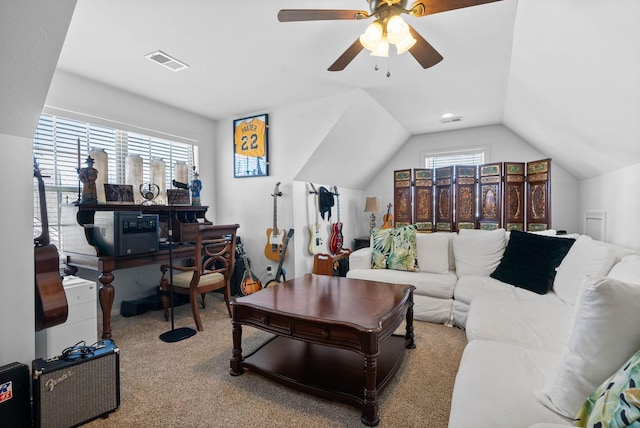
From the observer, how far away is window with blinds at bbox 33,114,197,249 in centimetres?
272

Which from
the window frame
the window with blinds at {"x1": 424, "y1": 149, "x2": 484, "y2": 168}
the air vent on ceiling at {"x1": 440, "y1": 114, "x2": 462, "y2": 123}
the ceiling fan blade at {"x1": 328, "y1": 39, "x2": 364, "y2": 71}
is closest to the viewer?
the ceiling fan blade at {"x1": 328, "y1": 39, "x2": 364, "y2": 71}

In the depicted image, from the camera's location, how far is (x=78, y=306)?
83.4 inches

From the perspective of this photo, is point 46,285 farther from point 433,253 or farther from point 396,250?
point 433,253

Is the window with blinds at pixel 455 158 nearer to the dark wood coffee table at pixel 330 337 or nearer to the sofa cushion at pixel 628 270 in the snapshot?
the sofa cushion at pixel 628 270

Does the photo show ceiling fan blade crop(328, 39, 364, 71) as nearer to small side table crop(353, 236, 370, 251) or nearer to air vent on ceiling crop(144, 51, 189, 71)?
air vent on ceiling crop(144, 51, 189, 71)

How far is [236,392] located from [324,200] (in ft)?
9.63

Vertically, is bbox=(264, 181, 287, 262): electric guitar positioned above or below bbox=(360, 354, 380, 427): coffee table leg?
above

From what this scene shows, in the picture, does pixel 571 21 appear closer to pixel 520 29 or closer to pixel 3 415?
pixel 520 29

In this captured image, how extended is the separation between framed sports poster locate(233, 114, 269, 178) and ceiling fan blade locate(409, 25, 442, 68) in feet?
7.89

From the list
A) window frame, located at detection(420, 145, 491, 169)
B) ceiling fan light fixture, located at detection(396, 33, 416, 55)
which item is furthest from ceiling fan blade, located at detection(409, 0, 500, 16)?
window frame, located at detection(420, 145, 491, 169)

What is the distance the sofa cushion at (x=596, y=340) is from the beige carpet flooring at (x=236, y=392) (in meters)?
0.80

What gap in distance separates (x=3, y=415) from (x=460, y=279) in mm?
3181

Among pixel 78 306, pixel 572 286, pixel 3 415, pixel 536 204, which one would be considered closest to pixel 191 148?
pixel 78 306

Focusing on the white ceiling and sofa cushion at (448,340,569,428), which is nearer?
sofa cushion at (448,340,569,428)
